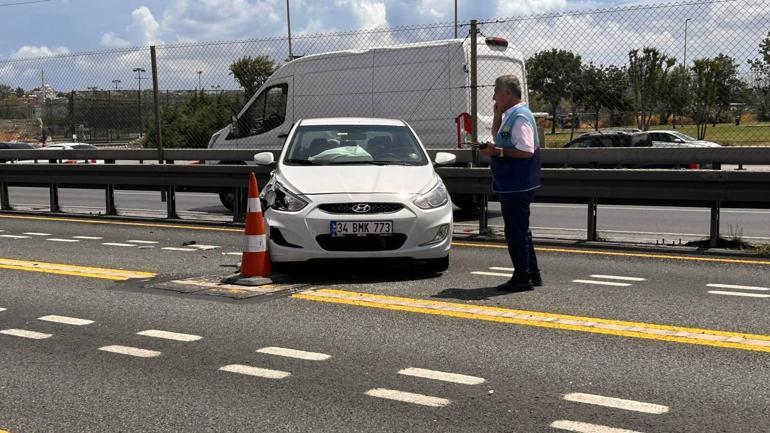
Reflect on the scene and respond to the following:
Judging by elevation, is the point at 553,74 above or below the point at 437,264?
above

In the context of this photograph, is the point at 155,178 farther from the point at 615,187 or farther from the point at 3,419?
the point at 3,419

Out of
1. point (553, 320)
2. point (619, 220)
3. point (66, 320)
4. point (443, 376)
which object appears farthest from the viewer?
point (619, 220)

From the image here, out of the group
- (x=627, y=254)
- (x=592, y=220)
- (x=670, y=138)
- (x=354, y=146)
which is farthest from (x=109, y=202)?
(x=670, y=138)

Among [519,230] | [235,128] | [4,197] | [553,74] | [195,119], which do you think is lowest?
[4,197]

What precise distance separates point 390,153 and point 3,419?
529cm

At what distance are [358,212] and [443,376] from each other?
2.98 metres

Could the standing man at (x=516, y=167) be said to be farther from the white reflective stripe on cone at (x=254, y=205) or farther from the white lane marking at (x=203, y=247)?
the white lane marking at (x=203, y=247)

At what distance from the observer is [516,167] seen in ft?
24.4

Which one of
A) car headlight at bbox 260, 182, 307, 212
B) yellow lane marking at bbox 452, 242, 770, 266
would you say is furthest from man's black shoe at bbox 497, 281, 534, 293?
yellow lane marking at bbox 452, 242, 770, 266

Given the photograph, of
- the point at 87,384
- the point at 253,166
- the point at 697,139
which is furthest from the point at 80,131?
the point at 87,384

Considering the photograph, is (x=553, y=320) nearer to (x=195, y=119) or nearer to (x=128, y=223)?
(x=128, y=223)

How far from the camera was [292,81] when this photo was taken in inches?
634

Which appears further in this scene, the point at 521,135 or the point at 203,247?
the point at 203,247

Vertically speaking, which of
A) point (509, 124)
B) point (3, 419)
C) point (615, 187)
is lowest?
point (3, 419)
